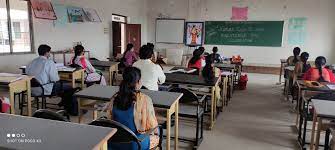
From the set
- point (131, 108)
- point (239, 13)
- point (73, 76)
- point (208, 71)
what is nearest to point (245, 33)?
point (239, 13)

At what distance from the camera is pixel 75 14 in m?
6.66

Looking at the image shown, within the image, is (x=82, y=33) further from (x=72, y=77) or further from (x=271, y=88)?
(x=271, y=88)

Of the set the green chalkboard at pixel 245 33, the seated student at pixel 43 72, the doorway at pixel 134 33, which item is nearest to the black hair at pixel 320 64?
the seated student at pixel 43 72

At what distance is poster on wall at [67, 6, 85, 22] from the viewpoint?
6477 mm

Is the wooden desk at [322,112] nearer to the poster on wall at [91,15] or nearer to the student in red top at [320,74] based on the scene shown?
the student in red top at [320,74]

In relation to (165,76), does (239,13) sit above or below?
above

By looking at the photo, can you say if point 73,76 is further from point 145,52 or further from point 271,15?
point 271,15

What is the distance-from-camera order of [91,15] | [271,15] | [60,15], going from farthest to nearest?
[271,15], [91,15], [60,15]

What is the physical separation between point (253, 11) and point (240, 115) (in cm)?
595

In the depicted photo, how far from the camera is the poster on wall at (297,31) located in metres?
9.04

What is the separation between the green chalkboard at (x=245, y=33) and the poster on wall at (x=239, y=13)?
0.15 metres

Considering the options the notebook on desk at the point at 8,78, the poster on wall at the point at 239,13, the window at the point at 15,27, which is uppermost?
the poster on wall at the point at 239,13

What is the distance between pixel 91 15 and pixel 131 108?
5.98 metres

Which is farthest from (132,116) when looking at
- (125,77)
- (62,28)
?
(62,28)
